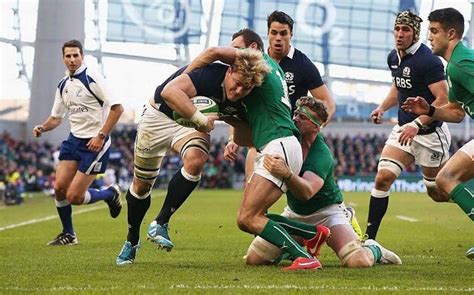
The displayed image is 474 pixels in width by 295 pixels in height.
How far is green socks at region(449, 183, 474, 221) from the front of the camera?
863 cm

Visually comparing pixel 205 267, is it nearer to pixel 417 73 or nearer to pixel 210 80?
pixel 210 80

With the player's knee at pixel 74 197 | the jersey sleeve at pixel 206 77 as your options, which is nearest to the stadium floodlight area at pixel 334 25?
the player's knee at pixel 74 197

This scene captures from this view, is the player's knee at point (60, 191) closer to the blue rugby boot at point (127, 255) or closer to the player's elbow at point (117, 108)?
the player's elbow at point (117, 108)

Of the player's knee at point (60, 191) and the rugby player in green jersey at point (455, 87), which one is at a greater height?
the rugby player in green jersey at point (455, 87)

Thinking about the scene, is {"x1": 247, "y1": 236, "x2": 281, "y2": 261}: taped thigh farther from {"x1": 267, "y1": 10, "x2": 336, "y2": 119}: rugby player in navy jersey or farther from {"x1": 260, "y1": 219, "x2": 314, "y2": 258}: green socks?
{"x1": 267, "y1": 10, "x2": 336, "y2": 119}: rugby player in navy jersey

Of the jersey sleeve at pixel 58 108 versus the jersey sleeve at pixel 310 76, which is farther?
the jersey sleeve at pixel 58 108

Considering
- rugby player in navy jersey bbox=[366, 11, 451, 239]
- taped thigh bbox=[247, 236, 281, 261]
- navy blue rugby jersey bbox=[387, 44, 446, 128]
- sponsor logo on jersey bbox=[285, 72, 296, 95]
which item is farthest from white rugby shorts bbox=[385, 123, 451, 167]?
taped thigh bbox=[247, 236, 281, 261]

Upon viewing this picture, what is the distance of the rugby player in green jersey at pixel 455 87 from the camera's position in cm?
860

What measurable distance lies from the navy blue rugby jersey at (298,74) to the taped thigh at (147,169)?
68.6 inches

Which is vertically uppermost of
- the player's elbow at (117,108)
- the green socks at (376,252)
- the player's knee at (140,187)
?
the player's elbow at (117,108)

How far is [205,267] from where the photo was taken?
9008 mm

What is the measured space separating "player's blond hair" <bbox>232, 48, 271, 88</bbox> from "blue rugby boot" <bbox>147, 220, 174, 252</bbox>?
1750 mm

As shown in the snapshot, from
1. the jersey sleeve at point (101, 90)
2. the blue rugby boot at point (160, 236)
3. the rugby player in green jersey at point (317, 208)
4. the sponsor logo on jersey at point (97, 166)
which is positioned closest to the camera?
the rugby player in green jersey at point (317, 208)

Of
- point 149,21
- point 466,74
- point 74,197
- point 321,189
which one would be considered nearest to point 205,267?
point 321,189
